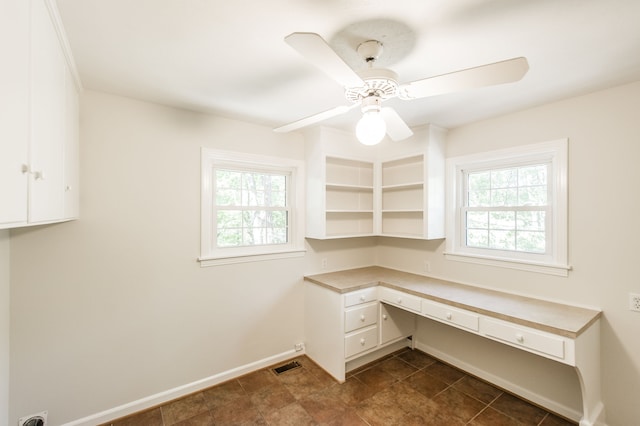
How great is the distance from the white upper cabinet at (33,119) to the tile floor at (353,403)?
70.2 inches

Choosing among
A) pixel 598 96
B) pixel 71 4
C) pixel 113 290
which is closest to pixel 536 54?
pixel 598 96

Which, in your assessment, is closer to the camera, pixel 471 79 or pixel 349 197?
pixel 471 79

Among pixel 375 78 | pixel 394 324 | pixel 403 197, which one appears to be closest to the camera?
pixel 375 78

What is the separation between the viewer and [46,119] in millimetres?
1219

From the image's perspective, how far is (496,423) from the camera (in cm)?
211

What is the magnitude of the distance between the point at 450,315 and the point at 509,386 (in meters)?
0.90

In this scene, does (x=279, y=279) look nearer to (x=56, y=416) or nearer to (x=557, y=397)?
(x=56, y=416)

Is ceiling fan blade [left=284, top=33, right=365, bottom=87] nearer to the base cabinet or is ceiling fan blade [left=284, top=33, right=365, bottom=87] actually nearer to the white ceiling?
the white ceiling

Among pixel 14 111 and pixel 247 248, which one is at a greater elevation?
pixel 14 111

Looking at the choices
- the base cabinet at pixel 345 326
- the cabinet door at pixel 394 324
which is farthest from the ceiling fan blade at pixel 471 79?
the cabinet door at pixel 394 324

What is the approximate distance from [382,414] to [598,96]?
9.38 feet

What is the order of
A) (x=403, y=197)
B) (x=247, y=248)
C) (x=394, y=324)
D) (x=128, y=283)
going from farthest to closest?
(x=403, y=197), (x=394, y=324), (x=247, y=248), (x=128, y=283)

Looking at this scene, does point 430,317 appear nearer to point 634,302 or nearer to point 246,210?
point 634,302

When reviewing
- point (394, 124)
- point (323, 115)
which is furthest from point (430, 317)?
point (323, 115)
